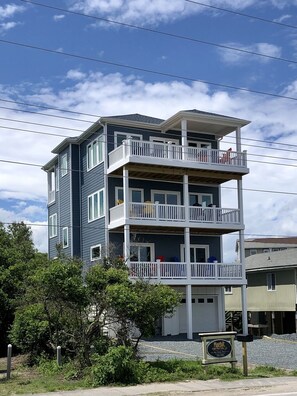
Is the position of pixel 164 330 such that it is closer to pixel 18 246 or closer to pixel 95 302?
pixel 18 246

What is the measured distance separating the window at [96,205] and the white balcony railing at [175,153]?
2272 mm

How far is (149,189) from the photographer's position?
34.8 m

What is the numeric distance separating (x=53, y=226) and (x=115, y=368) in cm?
2647

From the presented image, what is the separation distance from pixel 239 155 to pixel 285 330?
15.2 meters

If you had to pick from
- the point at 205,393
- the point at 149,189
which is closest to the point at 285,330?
the point at 149,189

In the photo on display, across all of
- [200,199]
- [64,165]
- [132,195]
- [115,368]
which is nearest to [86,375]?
[115,368]

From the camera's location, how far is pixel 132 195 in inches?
1352

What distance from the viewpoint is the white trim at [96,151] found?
34688 mm

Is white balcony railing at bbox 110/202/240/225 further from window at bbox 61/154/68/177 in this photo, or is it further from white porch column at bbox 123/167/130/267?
window at bbox 61/154/68/177

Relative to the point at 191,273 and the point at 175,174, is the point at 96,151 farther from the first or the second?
the point at 191,273

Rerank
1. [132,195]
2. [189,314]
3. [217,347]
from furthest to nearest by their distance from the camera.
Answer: [132,195]
[189,314]
[217,347]

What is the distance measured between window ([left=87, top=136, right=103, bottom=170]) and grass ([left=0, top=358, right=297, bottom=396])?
1749 centimetres

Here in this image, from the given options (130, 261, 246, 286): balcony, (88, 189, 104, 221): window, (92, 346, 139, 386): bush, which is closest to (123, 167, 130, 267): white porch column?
(130, 261, 246, 286): balcony

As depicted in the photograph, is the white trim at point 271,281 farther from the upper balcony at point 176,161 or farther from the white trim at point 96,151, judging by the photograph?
the white trim at point 96,151
